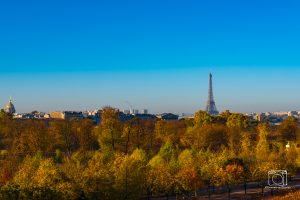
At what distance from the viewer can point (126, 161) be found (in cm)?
4194

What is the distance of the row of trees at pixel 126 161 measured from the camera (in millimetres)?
38875

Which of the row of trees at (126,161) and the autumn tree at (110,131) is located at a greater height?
the autumn tree at (110,131)

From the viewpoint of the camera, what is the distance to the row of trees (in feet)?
128

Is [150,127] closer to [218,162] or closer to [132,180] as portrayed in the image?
[218,162]

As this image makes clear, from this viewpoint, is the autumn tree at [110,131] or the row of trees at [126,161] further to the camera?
the autumn tree at [110,131]

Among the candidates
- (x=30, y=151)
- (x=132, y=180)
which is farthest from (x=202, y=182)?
(x=30, y=151)

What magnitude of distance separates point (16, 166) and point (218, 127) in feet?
160

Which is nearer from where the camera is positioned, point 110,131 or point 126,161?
point 126,161

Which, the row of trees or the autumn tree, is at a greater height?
the autumn tree

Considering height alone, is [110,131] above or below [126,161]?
above

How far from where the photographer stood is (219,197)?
5194cm

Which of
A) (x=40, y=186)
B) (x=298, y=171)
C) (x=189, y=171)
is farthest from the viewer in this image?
(x=298, y=171)

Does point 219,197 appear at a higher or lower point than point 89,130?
lower

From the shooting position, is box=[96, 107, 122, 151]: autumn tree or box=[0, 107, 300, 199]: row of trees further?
box=[96, 107, 122, 151]: autumn tree
